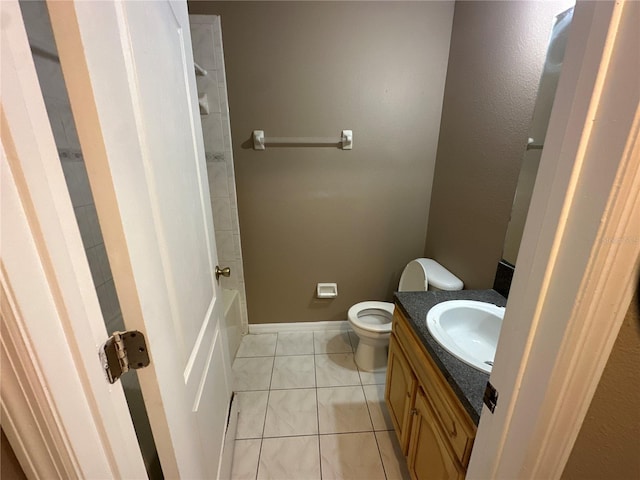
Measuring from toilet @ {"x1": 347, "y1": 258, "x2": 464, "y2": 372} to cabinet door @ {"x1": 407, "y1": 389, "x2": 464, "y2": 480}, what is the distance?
0.66 meters

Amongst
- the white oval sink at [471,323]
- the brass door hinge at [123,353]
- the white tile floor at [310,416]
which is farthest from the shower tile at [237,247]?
the brass door hinge at [123,353]

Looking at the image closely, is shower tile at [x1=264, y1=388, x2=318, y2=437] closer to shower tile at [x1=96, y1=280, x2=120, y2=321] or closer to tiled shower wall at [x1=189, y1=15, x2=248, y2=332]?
tiled shower wall at [x1=189, y1=15, x2=248, y2=332]

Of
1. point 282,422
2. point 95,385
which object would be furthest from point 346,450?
point 95,385

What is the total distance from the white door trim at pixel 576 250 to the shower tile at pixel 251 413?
1.39m

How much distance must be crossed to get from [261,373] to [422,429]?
Answer: 47.0 inches

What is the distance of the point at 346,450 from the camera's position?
1438mm

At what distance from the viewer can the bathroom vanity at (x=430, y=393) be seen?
801 millimetres

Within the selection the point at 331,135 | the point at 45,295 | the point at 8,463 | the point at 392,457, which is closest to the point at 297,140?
the point at 331,135

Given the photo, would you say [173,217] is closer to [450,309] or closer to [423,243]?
[450,309]

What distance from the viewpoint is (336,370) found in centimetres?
196

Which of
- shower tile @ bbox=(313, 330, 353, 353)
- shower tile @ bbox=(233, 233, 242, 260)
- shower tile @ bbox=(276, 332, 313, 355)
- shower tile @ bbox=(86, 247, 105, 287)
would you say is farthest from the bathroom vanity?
shower tile @ bbox=(86, 247, 105, 287)

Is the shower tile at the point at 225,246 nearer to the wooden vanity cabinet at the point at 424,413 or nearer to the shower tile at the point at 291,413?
the shower tile at the point at 291,413

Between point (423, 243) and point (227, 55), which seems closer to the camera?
point (227, 55)

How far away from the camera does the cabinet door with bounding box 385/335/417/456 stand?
1180 mm
